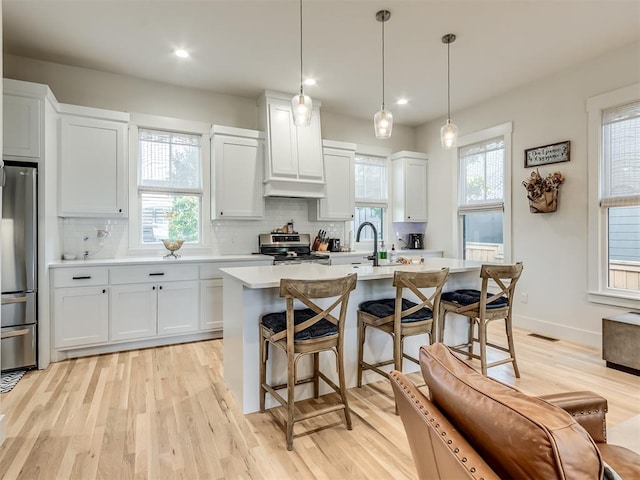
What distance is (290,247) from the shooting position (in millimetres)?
4762

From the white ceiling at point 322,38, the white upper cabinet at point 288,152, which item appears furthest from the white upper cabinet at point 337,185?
the white ceiling at point 322,38

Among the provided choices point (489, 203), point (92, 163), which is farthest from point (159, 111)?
point (489, 203)

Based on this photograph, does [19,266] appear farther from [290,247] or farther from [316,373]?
[290,247]

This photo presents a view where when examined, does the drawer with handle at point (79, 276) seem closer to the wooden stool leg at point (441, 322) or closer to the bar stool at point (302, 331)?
the bar stool at point (302, 331)

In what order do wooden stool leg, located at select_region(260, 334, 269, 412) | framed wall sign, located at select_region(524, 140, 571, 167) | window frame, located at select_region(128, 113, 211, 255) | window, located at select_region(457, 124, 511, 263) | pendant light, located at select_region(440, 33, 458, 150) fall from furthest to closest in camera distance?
window, located at select_region(457, 124, 511, 263) → window frame, located at select_region(128, 113, 211, 255) → framed wall sign, located at select_region(524, 140, 571, 167) → pendant light, located at select_region(440, 33, 458, 150) → wooden stool leg, located at select_region(260, 334, 269, 412)

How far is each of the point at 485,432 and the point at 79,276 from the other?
3677 mm

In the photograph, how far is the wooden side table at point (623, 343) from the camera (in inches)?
114

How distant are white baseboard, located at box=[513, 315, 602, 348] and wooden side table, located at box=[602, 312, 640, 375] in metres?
0.63

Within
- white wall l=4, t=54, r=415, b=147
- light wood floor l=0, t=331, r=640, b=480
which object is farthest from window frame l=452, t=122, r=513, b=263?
light wood floor l=0, t=331, r=640, b=480

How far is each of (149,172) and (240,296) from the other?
2688 mm

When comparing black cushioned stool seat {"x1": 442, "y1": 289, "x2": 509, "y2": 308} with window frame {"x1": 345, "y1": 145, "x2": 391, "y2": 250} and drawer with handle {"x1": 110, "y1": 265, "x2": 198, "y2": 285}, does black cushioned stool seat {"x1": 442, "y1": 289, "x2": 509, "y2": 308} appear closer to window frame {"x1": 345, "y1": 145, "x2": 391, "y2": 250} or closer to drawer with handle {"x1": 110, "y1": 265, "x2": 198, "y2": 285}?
window frame {"x1": 345, "y1": 145, "x2": 391, "y2": 250}

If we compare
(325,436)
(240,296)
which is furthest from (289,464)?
(240,296)

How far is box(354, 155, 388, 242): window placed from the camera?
5.58 m

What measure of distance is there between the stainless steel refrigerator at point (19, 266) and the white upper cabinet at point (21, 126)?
13 centimetres
